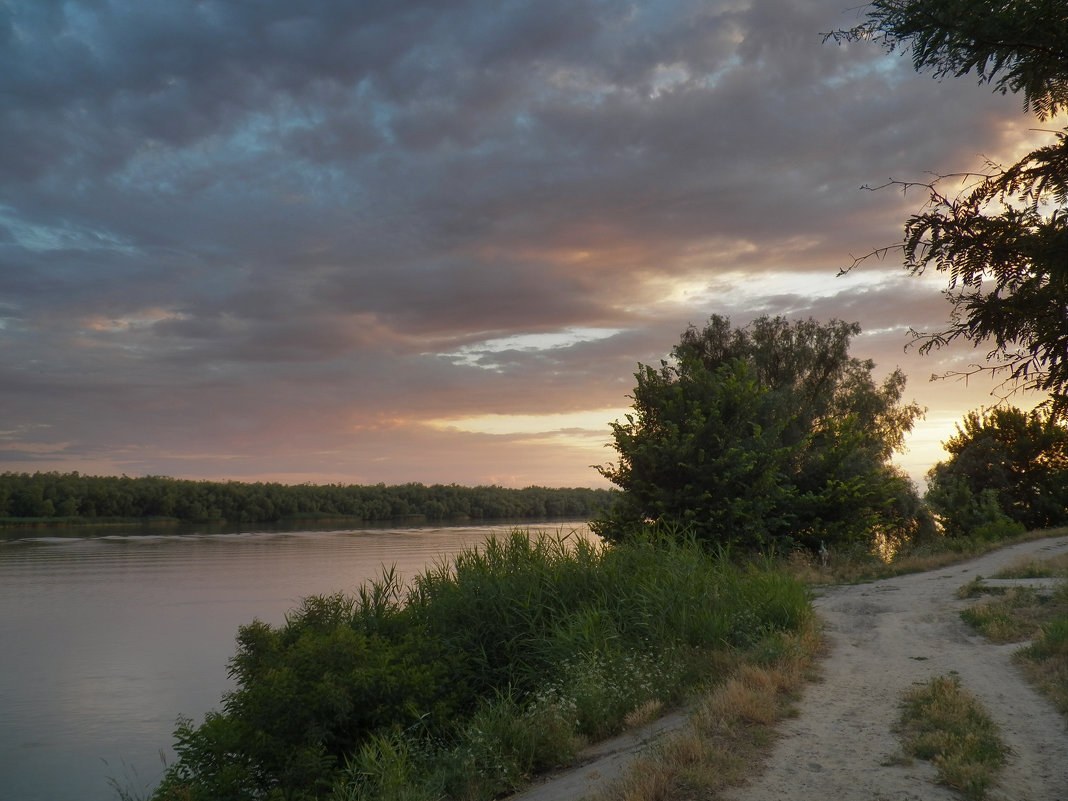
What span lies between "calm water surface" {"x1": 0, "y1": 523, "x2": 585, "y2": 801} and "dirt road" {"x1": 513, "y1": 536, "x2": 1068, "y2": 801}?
27.2 feet

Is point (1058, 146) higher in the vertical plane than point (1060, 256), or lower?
higher

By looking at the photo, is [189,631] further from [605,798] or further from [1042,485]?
[1042,485]

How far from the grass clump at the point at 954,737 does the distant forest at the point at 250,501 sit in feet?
195

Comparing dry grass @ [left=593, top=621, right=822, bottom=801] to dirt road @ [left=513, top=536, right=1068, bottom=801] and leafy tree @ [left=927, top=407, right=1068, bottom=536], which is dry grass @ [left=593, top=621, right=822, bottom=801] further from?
leafy tree @ [left=927, top=407, right=1068, bottom=536]

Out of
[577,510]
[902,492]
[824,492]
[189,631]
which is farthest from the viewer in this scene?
[577,510]

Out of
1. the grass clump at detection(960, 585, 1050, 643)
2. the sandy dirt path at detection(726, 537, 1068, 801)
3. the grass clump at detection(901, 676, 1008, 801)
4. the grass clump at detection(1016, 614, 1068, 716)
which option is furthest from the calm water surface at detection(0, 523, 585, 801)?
the grass clump at detection(901, 676, 1008, 801)

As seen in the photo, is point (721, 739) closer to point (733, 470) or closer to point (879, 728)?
point (879, 728)

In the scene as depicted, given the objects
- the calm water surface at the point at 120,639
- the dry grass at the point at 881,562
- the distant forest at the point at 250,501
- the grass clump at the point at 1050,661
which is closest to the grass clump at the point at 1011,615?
the grass clump at the point at 1050,661

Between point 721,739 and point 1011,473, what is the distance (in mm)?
37706

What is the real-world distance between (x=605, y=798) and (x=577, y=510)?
108690 millimetres

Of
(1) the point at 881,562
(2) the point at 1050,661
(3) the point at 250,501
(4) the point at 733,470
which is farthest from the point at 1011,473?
(3) the point at 250,501

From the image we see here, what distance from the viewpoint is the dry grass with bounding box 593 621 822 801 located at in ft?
18.6

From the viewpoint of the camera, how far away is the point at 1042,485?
3675 cm

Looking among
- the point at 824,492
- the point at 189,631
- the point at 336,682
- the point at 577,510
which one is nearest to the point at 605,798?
the point at 336,682
